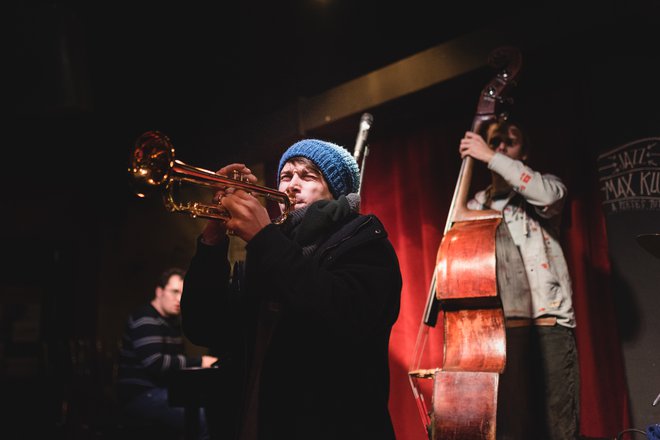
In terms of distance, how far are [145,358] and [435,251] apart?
2.19m

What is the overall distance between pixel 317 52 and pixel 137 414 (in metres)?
2.99

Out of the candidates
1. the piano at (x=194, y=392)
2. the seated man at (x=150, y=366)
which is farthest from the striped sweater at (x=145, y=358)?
the piano at (x=194, y=392)

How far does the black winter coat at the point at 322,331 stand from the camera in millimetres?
1444

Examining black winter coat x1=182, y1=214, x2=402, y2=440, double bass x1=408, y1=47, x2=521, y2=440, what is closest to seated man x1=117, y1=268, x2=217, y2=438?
double bass x1=408, y1=47, x2=521, y2=440

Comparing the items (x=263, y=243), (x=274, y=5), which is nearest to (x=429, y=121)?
(x=274, y=5)

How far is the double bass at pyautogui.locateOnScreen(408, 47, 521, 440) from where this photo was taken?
235cm

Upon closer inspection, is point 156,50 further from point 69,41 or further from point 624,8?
point 624,8

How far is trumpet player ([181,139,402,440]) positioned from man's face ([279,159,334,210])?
0.36 feet

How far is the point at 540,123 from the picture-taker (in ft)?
12.0

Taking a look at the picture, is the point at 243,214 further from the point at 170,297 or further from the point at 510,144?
the point at 170,297

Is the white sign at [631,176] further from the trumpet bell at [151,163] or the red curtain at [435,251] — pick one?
the trumpet bell at [151,163]

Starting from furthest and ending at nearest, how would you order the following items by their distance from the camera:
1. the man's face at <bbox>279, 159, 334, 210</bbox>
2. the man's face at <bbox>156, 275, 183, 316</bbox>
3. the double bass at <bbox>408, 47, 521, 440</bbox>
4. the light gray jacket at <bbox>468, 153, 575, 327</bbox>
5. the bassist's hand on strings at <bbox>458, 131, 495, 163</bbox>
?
the man's face at <bbox>156, 275, 183, 316</bbox>, the bassist's hand on strings at <bbox>458, 131, 495, 163</bbox>, the light gray jacket at <bbox>468, 153, 575, 327</bbox>, the double bass at <bbox>408, 47, 521, 440</bbox>, the man's face at <bbox>279, 159, 334, 210</bbox>

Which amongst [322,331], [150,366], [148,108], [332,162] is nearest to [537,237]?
[332,162]

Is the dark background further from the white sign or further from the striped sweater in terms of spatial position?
the striped sweater
